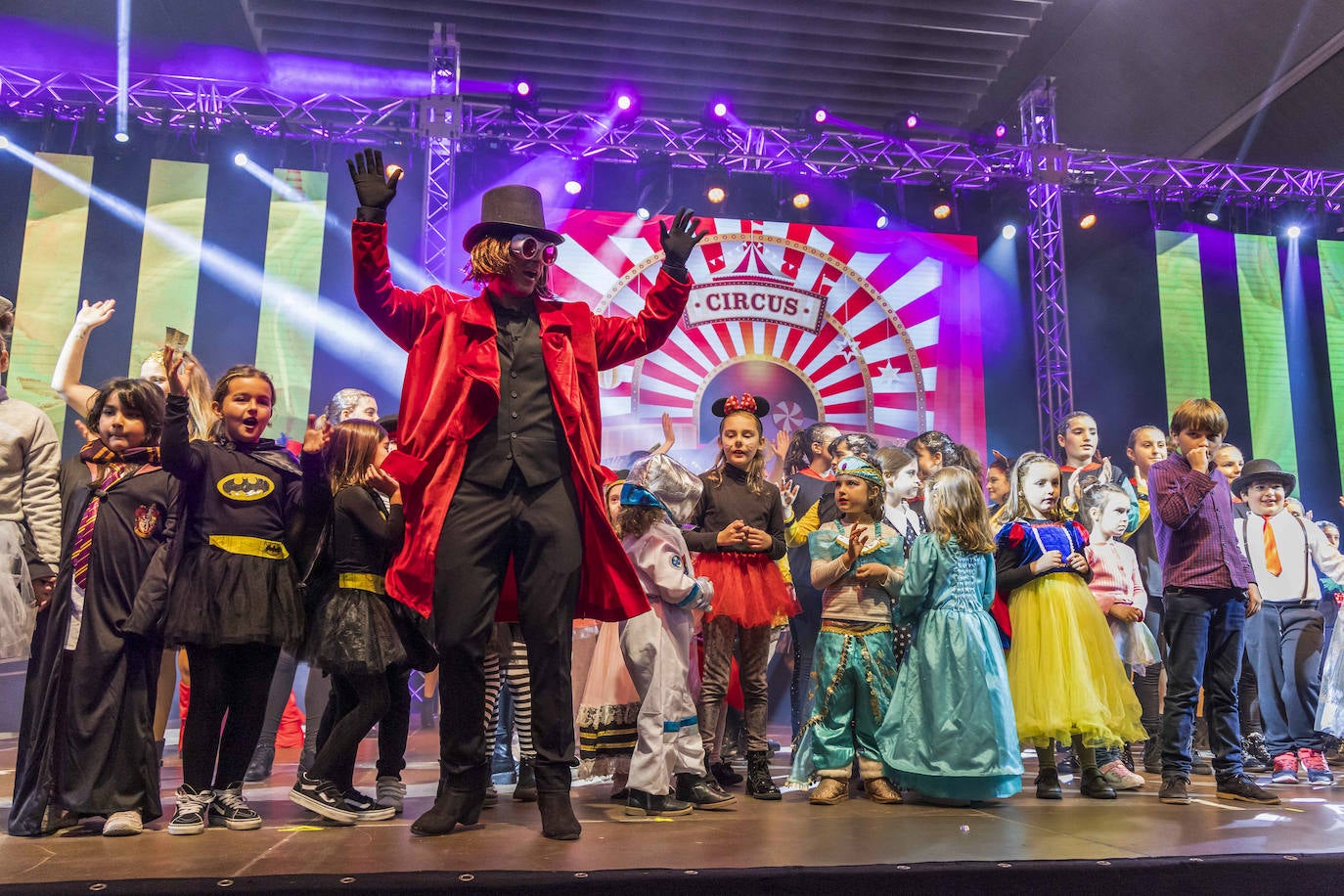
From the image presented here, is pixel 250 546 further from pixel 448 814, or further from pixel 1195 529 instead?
pixel 1195 529

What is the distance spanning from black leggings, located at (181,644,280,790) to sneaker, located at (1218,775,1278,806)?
10.7 ft

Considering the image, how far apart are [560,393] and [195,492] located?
1154mm

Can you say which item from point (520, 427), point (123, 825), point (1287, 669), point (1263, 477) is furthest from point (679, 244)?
point (1287, 669)

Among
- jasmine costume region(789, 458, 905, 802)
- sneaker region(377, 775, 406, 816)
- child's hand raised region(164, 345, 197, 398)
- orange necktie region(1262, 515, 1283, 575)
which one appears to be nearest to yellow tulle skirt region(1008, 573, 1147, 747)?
jasmine costume region(789, 458, 905, 802)

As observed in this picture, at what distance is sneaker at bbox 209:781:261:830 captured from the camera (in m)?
2.69

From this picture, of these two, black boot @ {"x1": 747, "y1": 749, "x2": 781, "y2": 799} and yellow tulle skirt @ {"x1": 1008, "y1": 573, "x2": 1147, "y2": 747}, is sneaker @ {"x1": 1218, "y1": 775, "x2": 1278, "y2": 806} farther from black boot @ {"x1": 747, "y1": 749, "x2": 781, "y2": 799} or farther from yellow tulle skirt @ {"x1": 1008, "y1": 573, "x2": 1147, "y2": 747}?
black boot @ {"x1": 747, "y1": 749, "x2": 781, "y2": 799}

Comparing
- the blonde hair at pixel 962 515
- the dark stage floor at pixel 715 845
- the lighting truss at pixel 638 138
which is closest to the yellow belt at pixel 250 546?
the dark stage floor at pixel 715 845

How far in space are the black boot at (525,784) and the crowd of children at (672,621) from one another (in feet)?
0.71

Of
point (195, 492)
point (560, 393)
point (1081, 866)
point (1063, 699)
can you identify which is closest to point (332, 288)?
point (195, 492)

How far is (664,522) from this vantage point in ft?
11.0

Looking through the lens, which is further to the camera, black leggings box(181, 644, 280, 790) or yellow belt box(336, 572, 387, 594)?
yellow belt box(336, 572, 387, 594)

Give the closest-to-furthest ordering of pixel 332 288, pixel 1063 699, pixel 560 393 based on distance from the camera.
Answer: pixel 560 393, pixel 1063 699, pixel 332 288

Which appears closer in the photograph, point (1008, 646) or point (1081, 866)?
point (1081, 866)

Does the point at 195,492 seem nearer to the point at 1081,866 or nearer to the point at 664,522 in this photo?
the point at 664,522
